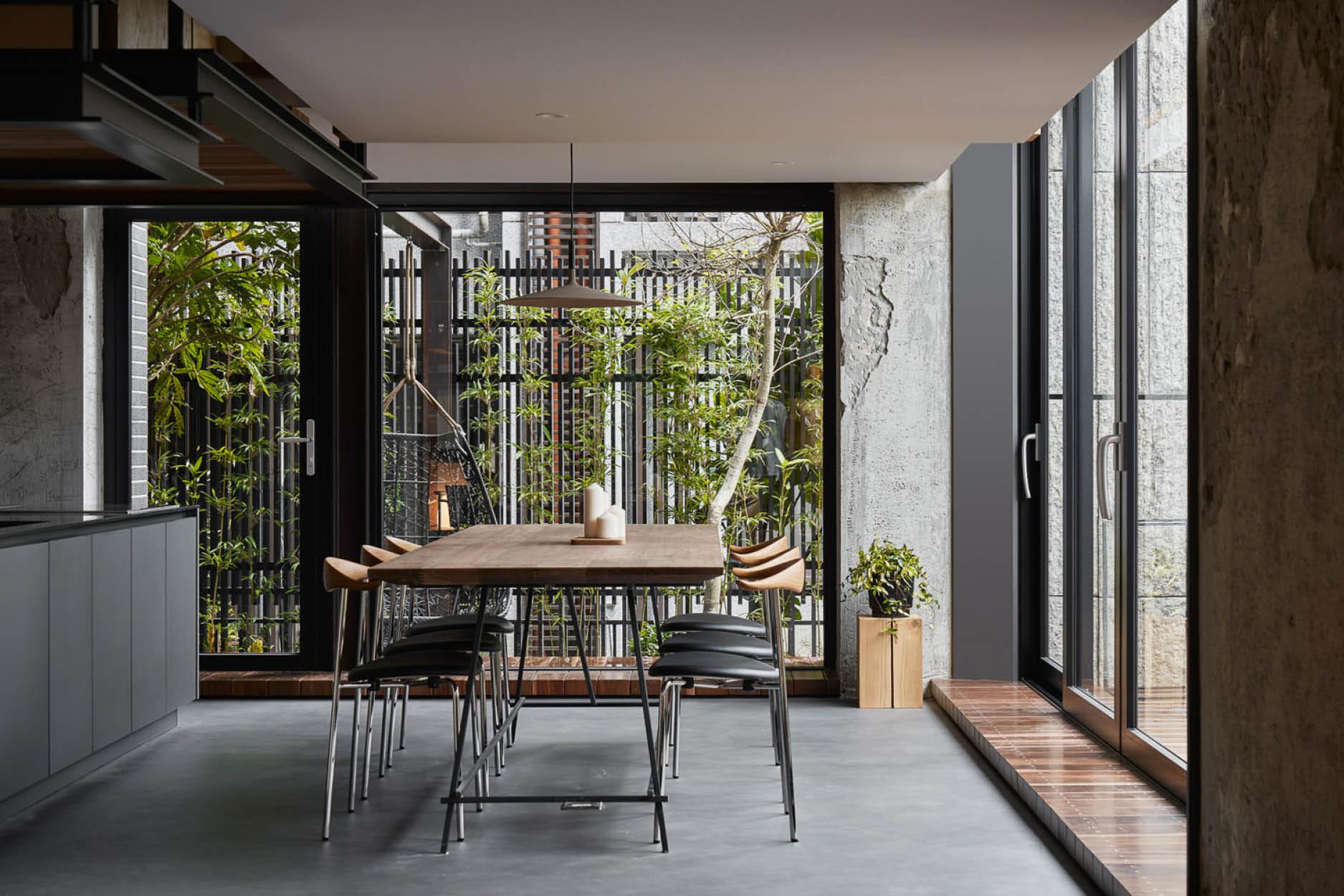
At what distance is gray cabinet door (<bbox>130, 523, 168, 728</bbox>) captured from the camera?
4.89m

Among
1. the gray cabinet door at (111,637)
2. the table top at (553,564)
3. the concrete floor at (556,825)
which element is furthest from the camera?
the gray cabinet door at (111,637)

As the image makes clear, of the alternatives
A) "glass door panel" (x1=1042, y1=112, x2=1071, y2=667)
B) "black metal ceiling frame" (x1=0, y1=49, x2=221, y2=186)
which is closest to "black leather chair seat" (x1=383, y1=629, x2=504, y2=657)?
"black metal ceiling frame" (x1=0, y1=49, x2=221, y2=186)

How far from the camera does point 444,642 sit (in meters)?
4.40

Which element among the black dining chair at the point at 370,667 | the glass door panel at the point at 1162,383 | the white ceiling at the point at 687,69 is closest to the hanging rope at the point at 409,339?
the white ceiling at the point at 687,69

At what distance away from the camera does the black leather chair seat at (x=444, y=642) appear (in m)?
4.34

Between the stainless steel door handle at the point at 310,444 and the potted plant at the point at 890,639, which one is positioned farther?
the stainless steel door handle at the point at 310,444

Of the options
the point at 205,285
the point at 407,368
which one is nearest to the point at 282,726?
Answer: the point at 407,368

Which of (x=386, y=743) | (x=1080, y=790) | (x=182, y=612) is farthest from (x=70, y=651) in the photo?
(x=1080, y=790)

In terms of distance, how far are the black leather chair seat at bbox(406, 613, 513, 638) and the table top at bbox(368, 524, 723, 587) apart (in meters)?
0.29

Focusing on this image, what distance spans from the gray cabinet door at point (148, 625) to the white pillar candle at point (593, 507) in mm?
1710

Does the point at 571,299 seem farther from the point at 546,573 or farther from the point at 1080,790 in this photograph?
the point at 1080,790

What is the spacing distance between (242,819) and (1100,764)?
9.71 feet

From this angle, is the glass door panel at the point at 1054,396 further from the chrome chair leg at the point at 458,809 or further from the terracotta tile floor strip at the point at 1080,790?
the chrome chair leg at the point at 458,809

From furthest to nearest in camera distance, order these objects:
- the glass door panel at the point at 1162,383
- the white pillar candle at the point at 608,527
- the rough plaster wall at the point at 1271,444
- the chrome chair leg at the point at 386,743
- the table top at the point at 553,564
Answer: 1. the white pillar candle at the point at 608,527
2. the chrome chair leg at the point at 386,743
3. the glass door panel at the point at 1162,383
4. the table top at the point at 553,564
5. the rough plaster wall at the point at 1271,444
